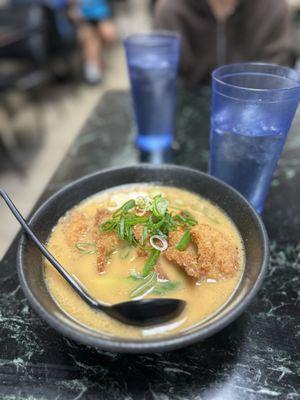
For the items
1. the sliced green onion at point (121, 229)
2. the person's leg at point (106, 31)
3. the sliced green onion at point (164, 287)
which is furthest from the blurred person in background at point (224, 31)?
the person's leg at point (106, 31)

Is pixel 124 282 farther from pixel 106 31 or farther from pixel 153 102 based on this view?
pixel 106 31

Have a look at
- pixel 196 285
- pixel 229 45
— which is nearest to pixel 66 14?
pixel 229 45

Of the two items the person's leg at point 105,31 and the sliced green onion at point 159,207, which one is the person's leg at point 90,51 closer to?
the person's leg at point 105,31

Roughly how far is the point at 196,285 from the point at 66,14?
4.43 meters

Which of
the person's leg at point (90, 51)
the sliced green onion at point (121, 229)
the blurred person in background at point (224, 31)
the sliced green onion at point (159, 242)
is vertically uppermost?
the sliced green onion at point (121, 229)

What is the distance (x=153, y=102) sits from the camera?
1603 mm

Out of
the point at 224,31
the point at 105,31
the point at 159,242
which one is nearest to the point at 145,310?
the point at 159,242

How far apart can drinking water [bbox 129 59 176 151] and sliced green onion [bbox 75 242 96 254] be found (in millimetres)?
758

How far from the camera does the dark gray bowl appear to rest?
2.25ft

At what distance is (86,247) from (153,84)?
88 cm

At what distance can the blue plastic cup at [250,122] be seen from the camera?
1058 millimetres

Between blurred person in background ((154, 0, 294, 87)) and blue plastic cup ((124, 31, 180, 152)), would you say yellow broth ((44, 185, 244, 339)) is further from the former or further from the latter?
blurred person in background ((154, 0, 294, 87))

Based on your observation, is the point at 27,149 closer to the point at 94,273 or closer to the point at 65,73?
the point at 65,73

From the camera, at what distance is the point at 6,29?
133 inches
